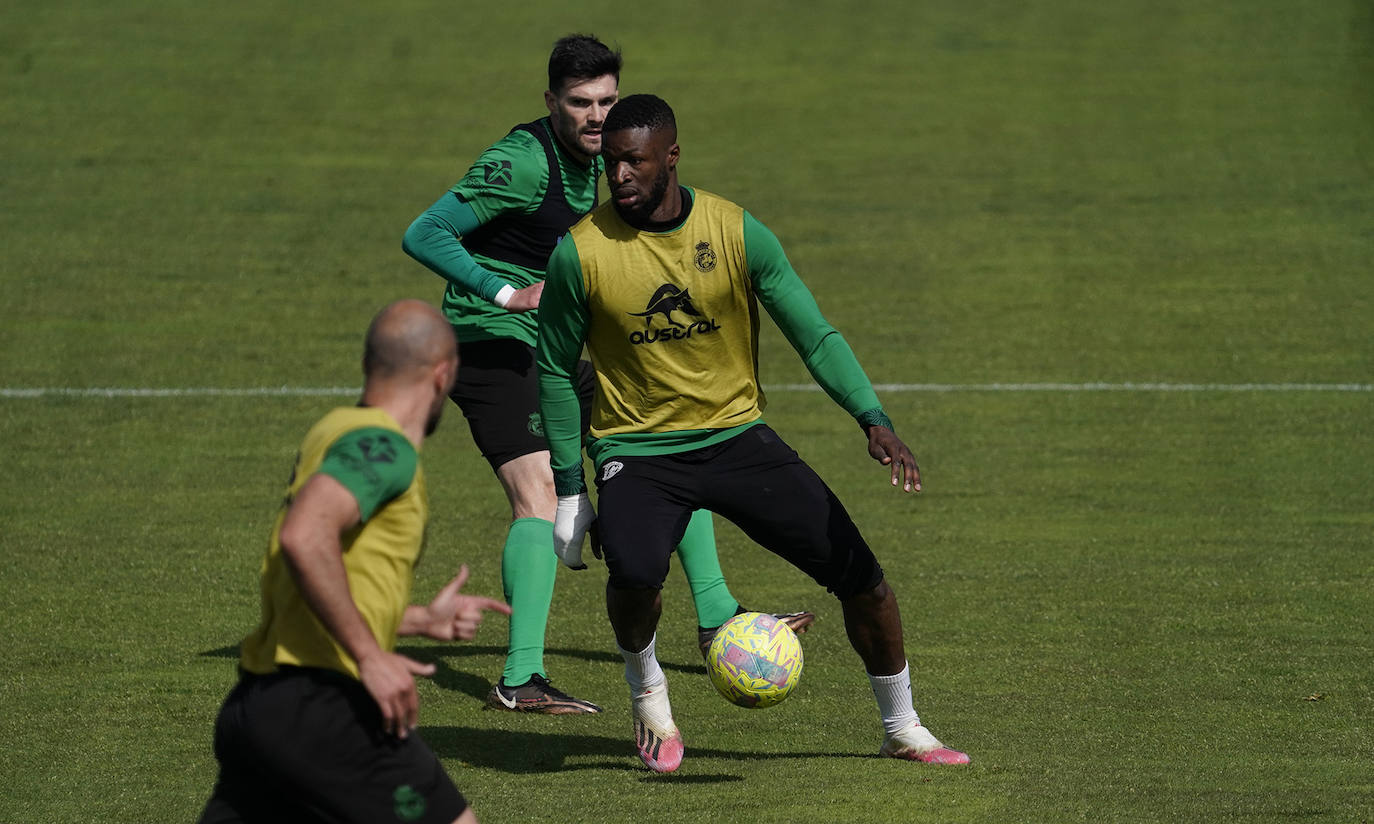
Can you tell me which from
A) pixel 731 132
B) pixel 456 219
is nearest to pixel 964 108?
pixel 731 132

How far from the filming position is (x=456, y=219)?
304 inches

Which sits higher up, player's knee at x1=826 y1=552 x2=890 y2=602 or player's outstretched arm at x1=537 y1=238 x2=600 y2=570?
player's outstretched arm at x1=537 y1=238 x2=600 y2=570

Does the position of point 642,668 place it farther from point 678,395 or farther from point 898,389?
point 898,389

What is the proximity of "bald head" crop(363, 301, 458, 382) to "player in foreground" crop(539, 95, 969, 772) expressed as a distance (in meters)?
2.19

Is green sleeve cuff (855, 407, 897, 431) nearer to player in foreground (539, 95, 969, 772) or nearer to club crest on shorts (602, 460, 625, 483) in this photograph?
player in foreground (539, 95, 969, 772)

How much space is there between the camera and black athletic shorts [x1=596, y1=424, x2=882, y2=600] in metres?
6.42

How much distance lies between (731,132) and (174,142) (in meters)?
6.32

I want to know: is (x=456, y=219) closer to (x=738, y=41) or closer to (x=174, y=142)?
(x=174, y=142)

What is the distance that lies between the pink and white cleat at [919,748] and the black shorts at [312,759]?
2.85 metres

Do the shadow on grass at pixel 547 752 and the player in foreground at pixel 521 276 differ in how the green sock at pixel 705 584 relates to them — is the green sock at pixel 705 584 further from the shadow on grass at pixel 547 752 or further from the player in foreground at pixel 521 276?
the shadow on grass at pixel 547 752

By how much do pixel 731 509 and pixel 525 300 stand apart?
1.44m

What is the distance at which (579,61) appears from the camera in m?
7.58

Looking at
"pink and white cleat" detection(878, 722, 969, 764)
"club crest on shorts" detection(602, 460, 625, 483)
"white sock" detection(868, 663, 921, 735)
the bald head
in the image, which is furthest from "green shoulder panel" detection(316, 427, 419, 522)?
"pink and white cleat" detection(878, 722, 969, 764)

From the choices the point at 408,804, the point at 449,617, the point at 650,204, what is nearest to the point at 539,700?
the point at 650,204
